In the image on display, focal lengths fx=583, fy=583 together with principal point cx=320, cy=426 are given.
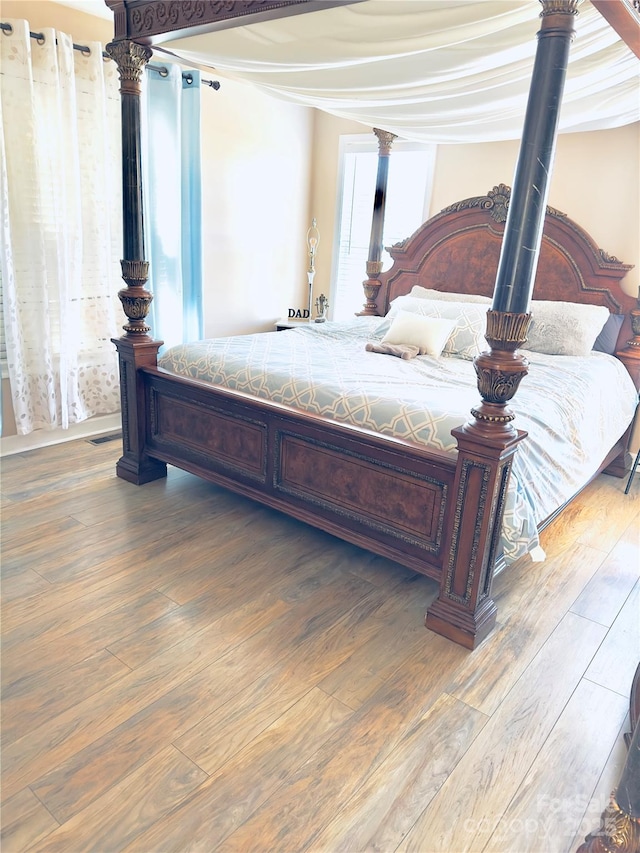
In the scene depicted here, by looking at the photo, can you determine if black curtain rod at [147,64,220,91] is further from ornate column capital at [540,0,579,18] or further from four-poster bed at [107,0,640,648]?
ornate column capital at [540,0,579,18]

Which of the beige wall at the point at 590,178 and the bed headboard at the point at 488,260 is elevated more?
the beige wall at the point at 590,178

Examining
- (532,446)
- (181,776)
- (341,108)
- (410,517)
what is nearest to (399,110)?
(341,108)

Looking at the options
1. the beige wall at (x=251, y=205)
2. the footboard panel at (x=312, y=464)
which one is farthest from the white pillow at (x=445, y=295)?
the footboard panel at (x=312, y=464)

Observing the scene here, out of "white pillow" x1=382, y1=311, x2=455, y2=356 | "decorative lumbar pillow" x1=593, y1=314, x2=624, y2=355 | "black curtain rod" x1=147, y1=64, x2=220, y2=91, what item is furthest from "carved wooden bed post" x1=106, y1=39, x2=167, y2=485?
"decorative lumbar pillow" x1=593, y1=314, x2=624, y2=355

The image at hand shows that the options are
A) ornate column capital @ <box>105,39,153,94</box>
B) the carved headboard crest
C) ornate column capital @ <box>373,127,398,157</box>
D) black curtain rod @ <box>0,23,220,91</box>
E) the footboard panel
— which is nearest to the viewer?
the footboard panel

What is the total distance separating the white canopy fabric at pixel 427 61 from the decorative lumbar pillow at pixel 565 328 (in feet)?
3.48

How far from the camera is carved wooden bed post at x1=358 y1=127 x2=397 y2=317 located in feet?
14.1

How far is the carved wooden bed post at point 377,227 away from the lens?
4.30 metres

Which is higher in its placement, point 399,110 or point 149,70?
point 149,70

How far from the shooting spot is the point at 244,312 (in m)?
4.99

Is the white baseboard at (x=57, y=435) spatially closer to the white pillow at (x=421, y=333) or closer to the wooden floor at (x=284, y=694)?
the wooden floor at (x=284, y=694)

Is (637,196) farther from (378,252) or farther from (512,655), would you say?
(512,655)

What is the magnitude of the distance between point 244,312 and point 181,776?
393cm

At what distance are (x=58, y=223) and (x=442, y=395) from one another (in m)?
2.55
